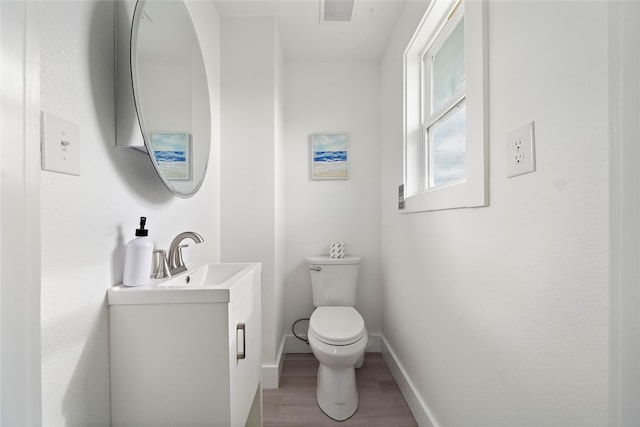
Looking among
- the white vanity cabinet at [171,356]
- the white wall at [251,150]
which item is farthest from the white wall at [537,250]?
the white wall at [251,150]

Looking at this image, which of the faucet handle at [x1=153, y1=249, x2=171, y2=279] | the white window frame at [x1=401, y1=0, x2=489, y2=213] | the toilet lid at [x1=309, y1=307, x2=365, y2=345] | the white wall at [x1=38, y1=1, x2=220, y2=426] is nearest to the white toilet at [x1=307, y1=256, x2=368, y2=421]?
the toilet lid at [x1=309, y1=307, x2=365, y2=345]

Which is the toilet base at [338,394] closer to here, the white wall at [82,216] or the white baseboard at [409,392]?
the white baseboard at [409,392]

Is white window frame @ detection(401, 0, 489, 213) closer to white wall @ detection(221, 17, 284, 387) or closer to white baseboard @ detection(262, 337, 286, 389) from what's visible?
white wall @ detection(221, 17, 284, 387)

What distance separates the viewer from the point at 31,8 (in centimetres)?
59

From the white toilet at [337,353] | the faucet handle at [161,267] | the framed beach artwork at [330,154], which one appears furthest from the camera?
the framed beach artwork at [330,154]

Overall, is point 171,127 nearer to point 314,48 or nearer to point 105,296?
point 105,296

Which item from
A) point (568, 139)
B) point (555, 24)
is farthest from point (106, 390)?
point (555, 24)

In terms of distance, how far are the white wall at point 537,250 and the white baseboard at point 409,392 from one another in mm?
141

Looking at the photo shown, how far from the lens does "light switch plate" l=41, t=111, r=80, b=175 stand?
628 millimetres

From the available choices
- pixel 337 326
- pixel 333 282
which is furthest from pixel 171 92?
pixel 333 282

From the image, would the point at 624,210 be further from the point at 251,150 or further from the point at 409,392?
the point at 251,150

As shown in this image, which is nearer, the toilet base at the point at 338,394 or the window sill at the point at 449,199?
the window sill at the point at 449,199

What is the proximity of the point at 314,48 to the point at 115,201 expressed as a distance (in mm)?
1888

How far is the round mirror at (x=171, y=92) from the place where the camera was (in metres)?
0.93
